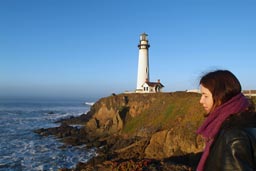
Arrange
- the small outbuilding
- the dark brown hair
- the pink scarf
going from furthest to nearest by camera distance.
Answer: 1. the small outbuilding
2. the dark brown hair
3. the pink scarf

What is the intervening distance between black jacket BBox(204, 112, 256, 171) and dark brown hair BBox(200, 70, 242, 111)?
32 cm

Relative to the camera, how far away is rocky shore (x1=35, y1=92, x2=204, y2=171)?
13664 millimetres

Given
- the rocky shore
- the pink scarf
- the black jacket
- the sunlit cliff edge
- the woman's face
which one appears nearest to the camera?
the black jacket

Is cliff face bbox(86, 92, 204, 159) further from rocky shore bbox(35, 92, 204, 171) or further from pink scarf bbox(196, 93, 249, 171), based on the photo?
pink scarf bbox(196, 93, 249, 171)

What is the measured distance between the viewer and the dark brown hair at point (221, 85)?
7.86 ft

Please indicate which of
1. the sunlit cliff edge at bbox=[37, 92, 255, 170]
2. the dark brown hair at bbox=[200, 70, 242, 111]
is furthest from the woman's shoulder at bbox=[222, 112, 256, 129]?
the sunlit cliff edge at bbox=[37, 92, 255, 170]

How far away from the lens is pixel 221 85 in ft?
8.00

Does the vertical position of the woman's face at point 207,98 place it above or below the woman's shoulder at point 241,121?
above

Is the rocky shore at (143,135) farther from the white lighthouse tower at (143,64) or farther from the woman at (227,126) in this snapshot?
the woman at (227,126)

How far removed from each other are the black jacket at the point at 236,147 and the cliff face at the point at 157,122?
15.4 m

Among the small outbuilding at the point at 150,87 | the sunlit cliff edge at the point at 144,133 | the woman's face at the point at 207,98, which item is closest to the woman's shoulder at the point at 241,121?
the woman's face at the point at 207,98

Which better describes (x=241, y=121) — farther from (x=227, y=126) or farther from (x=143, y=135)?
(x=143, y=135)

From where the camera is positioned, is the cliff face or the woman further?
the cliff face

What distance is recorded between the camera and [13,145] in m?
27.8
